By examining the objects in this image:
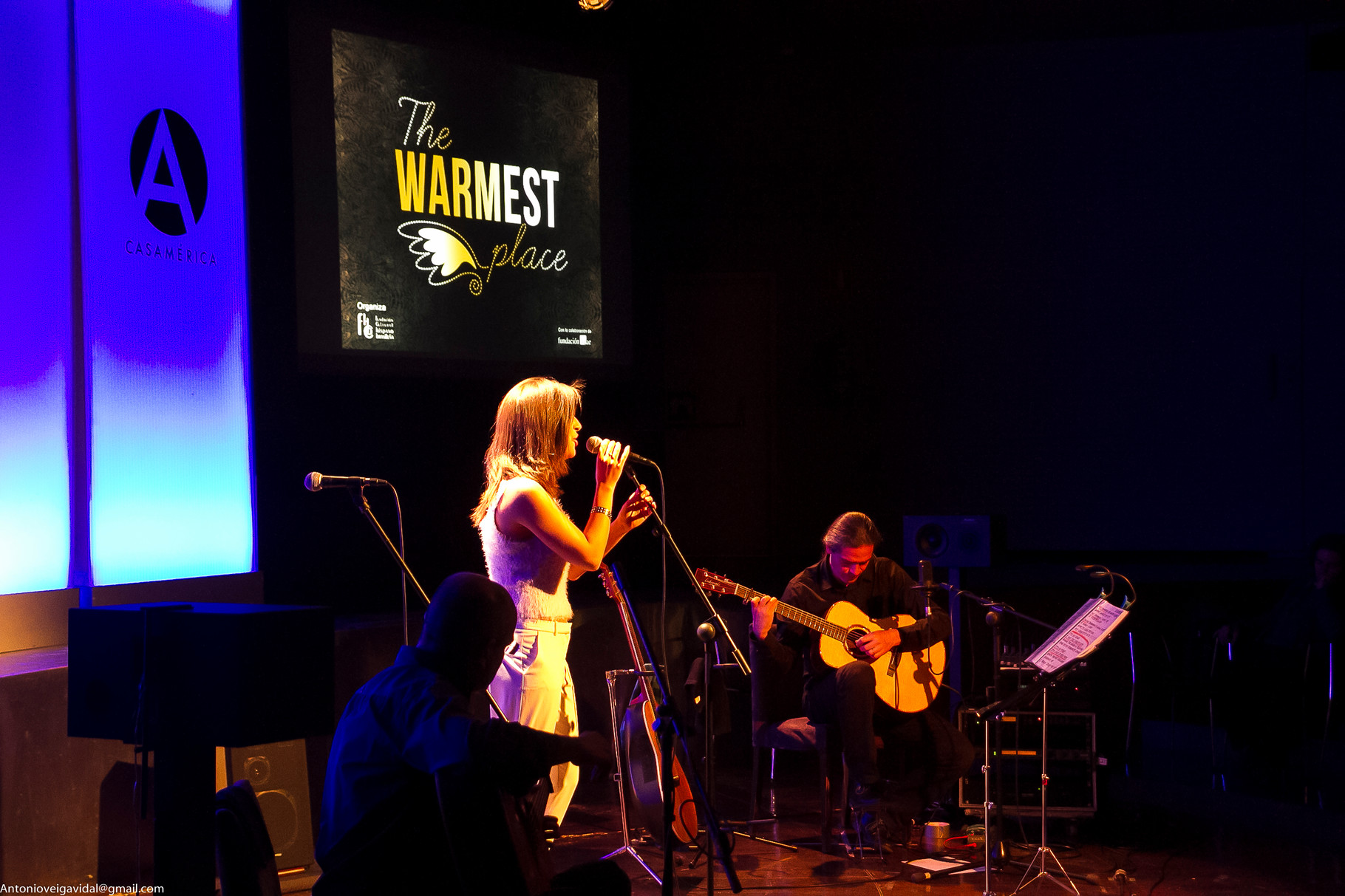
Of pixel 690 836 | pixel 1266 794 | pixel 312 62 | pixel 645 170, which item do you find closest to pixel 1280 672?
pixel 1266 794

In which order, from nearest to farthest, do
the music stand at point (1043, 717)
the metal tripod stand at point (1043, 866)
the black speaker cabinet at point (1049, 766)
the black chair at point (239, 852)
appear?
the black chair at point (239, 852) → the music stand at point (1043, 717) → the metal tripod stand at point (1043, 866) → the black speaker cabinet at point (1049, 766)

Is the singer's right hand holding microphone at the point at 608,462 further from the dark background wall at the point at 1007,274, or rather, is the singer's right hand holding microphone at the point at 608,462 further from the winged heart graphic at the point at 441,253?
the dark background wall at the point at 1007,274

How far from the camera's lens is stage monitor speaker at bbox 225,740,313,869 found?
4.05 meters

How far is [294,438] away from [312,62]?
5.34 ft

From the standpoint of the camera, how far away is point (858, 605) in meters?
4.67

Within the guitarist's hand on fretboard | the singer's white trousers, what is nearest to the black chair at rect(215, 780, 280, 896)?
the singer's white trousers

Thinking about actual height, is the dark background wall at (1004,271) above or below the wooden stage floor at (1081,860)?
above

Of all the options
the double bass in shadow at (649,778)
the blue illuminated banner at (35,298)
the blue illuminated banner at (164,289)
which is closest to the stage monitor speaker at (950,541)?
the double bass in shadow at (649,778)

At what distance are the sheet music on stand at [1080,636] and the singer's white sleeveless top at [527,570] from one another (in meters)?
1.45

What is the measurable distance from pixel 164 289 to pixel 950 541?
333 centimetres

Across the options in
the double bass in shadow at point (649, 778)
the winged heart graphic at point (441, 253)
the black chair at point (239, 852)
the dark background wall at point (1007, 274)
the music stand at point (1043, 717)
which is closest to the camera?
the black chair at point (239, 852)

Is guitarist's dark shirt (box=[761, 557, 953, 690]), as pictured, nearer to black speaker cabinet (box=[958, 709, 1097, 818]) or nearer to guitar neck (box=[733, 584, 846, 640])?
guitar neck (box=[733, 584, 846, 640])

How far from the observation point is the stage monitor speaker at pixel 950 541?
15.9 feet

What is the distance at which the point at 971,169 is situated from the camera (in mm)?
7398
